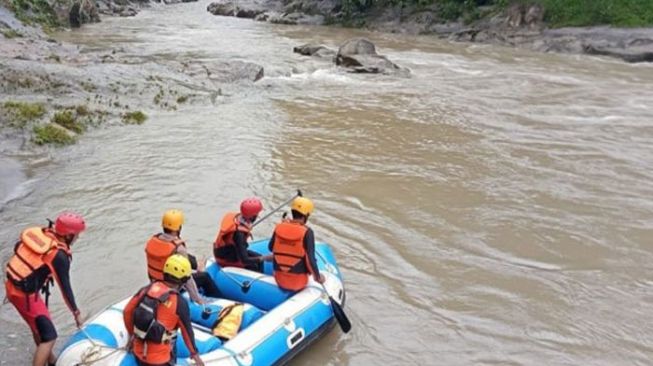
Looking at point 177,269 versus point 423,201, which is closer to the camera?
point 177,269

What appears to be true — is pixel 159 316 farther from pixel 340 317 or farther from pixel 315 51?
pixel 315 51

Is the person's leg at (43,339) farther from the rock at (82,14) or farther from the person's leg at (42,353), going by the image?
the rock at (82,14)

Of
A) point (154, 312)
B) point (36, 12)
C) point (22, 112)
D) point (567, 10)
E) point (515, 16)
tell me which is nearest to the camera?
point (154, 312)

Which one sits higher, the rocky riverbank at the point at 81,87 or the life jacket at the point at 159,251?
the life jacket at the point at 159,251

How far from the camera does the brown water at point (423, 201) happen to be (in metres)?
7.61

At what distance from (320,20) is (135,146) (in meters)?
31.8

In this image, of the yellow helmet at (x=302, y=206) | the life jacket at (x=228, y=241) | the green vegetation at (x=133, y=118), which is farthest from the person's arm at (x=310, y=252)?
the green vegetation at (x=133, y=118)

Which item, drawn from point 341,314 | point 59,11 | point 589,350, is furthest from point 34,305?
point 59,11

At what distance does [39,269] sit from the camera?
559cm

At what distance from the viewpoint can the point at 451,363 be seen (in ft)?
22.8

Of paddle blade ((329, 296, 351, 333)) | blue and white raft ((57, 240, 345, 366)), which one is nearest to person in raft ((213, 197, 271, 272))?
blue and white raft ((57, 240, 345, 366))

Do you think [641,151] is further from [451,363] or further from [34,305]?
[34,305]

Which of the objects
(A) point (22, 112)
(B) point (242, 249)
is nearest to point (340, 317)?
(B) point (242, 249)

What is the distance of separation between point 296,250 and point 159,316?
6.55 feet
